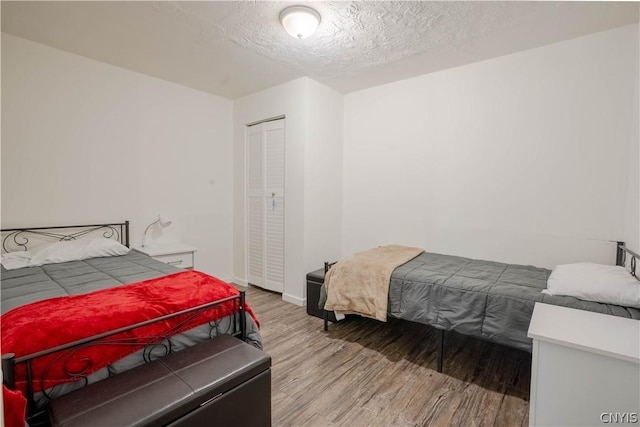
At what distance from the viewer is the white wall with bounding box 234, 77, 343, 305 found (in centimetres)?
351

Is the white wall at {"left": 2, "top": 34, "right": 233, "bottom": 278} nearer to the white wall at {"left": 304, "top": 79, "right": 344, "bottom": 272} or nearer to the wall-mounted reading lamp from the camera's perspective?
the wall-mounted reading lamp

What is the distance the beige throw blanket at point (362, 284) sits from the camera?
8.37 ft

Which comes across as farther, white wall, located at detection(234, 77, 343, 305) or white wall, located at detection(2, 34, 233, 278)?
white wall, located at detection(234, 77, 343, 305)

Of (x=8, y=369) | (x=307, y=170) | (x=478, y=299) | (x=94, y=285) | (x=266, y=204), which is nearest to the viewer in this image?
(x=8, y=369)

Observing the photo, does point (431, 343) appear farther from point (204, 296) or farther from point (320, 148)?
point (320, 148)

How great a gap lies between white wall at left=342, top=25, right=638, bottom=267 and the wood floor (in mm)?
1043

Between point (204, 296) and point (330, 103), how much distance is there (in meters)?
2.85

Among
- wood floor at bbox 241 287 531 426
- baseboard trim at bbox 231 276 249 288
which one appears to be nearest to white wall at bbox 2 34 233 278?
baseboard trim at bbox 231 276 249 288

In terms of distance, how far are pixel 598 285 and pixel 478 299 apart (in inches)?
26.1

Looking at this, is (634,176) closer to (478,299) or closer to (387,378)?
(478,299)

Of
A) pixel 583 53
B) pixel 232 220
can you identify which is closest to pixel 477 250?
pixel 583 53

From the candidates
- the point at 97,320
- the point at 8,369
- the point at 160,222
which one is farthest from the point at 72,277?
the point at 160,222

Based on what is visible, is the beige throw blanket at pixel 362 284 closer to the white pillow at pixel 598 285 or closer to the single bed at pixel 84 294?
the single bed at pixel 84 294

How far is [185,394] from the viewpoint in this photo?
4.31 ft
